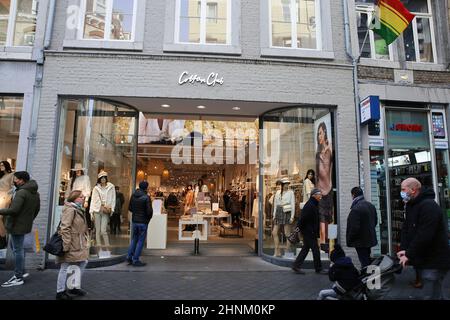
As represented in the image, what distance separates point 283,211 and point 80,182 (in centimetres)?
544

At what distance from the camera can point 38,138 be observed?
8266 millimetres

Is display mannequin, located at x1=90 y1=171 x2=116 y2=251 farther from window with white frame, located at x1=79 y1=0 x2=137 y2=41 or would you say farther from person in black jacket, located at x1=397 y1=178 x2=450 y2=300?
person in black jacket, located at x1=397 y1=178 x2=450 y2=300

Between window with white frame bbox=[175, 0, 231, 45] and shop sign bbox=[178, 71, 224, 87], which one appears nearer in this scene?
shop sign bbox=[178, 71, 224, 87]

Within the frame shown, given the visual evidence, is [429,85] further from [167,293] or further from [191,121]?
[167,293]

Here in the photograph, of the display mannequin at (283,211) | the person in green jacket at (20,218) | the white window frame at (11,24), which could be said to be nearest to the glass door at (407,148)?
the display mannequin at (283,211)

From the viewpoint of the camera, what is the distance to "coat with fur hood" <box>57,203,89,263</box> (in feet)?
18.2

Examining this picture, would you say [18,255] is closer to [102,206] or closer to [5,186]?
[102,206]

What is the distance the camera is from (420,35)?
34.2 feet

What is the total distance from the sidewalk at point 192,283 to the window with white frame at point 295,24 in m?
6.11

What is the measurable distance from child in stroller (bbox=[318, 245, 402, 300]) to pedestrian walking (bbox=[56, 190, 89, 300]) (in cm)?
411

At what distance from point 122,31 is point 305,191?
661 cm

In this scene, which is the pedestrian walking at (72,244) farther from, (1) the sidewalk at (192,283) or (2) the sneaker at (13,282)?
(2) the sneaker at (13,282)

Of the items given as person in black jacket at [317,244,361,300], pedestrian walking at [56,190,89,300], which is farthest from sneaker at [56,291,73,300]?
person in black jacket at [317,244,361,300]

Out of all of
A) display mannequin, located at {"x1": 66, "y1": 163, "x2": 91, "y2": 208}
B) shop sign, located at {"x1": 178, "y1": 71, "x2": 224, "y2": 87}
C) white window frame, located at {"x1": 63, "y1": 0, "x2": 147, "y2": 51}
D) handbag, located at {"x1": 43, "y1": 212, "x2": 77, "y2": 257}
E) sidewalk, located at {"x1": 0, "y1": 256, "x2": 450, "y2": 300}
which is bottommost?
sidewalk, located at {"x1": 0, "y1": 256, "x2": 450, "y2": 300}
